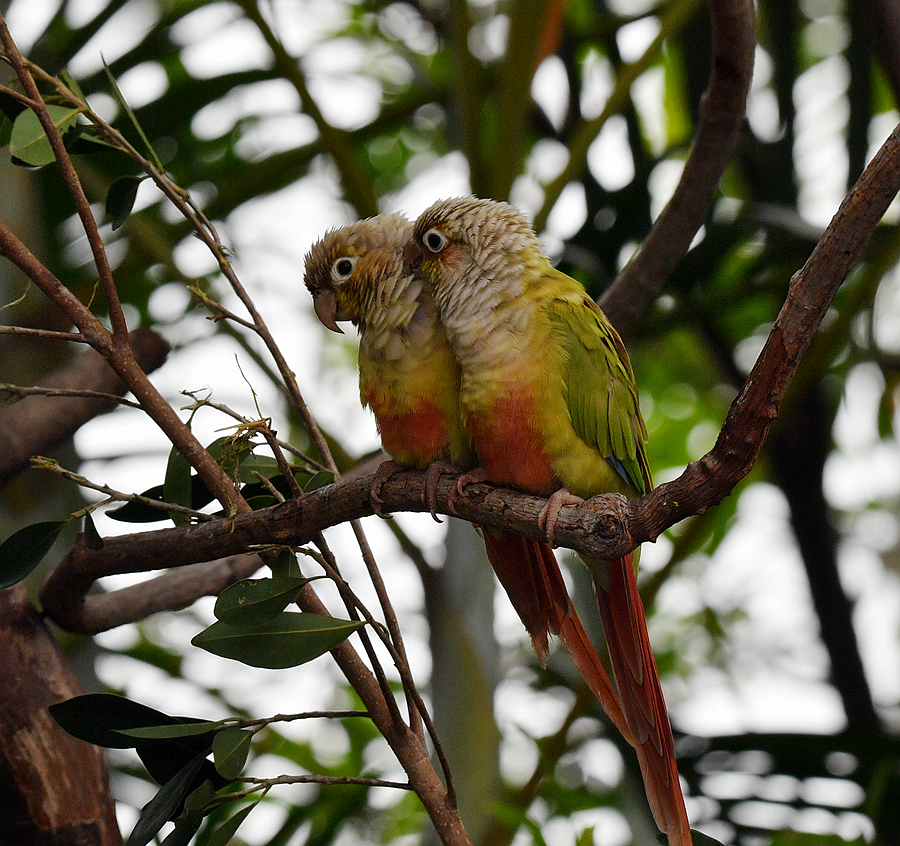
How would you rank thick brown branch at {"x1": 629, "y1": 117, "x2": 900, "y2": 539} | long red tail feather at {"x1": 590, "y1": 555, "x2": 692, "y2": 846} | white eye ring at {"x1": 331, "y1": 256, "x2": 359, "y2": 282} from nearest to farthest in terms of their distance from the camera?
thick brown branch at {"x1": 629, "y1": 117, "x2": 900, "y2": 539}
long red tail feather at {"x1": 590, "y1": 555, "x2": 692, "y2": 846}
white eye ring at {"x1": 331, "y1": 256, "x2": 359, "y2": 282}

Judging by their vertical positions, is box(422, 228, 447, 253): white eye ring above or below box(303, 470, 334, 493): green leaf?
above

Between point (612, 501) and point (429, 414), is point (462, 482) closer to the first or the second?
point (429, 414)

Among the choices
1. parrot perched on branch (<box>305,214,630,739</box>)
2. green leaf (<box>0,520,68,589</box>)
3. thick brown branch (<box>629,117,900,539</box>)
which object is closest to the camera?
thick brown branch (<box>629,117,900,539</box>)

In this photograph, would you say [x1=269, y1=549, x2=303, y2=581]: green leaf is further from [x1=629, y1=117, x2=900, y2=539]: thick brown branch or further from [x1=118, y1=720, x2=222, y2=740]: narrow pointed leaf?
[x1=629, y1=117, x2=900, y2=539]: thick brown branch

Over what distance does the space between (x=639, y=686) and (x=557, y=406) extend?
36 centimetres

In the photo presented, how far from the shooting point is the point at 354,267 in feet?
4.05

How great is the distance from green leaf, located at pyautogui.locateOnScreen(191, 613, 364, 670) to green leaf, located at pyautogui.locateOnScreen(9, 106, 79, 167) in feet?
1.65

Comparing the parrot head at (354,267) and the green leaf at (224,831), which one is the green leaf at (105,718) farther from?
the parrot head at (354,267)

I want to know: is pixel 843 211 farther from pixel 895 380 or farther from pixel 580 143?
pixel 895 380

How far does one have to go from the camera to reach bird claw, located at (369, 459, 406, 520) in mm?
941

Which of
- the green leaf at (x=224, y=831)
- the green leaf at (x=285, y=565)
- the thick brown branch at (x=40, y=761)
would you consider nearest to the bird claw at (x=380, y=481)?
the green leaf at (x=285, y=565)

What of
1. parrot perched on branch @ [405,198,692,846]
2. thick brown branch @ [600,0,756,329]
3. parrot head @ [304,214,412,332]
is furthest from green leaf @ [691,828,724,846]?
thick brown branch @ [600,0,756,329]

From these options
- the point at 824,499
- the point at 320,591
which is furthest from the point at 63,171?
the point at 824,499

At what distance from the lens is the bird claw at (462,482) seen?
98 cm
